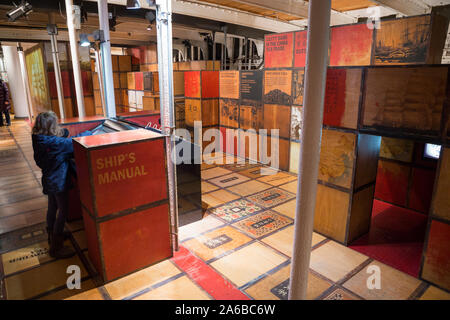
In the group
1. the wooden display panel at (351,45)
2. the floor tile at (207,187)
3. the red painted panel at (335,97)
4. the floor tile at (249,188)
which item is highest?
the wooden display panel at (351,45)

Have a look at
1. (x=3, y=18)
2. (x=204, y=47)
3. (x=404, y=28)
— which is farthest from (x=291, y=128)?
(x=3, y=18)

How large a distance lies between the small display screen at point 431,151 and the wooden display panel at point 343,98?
6.78ft

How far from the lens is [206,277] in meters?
3.76

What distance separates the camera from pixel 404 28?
5.13 m

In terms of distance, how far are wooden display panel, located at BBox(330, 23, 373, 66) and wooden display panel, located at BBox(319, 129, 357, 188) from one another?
2257 millimetres

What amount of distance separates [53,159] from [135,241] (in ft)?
4.87

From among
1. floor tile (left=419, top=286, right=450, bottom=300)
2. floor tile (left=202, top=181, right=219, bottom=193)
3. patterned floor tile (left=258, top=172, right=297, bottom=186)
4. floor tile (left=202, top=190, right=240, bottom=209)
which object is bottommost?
floor tile (left=419, top=286, right=450, bottom=300)

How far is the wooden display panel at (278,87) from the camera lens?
23.8ft

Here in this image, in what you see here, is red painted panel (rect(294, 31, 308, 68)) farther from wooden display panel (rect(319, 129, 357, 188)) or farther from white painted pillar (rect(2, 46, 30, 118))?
white painted pillar (rect(2, 46, 30, 118))

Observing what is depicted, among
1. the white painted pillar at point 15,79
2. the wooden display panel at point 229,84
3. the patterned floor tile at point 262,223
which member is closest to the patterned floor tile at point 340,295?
the patterned floor tile at point 262,223

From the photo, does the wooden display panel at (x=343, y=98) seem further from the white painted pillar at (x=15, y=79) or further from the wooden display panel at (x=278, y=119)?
the white painted pillar at (x=15, y=79)

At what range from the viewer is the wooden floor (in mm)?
3510

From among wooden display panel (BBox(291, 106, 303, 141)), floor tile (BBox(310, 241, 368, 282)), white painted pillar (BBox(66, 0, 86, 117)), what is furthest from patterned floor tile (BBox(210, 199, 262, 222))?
white painted pillar (BBox(66, 0, 86, 117))

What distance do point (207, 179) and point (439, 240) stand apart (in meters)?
4.83
